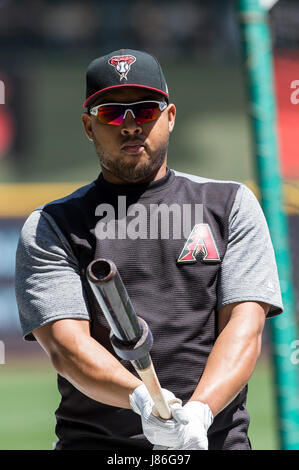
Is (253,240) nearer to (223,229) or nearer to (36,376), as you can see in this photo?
(223,229)

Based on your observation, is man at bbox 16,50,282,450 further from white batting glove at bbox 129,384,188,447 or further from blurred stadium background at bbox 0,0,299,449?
blurred stadium background at bbox 0,0,299,449

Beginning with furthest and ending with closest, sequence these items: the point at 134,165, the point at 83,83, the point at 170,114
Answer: the point at 83,83 → the point at 170,114 → the point at 134,165

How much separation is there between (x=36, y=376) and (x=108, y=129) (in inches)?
340

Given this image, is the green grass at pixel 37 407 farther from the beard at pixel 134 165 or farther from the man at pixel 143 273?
the beard at pixel 134 165

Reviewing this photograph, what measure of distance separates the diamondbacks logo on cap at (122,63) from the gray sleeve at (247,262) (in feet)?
1.73

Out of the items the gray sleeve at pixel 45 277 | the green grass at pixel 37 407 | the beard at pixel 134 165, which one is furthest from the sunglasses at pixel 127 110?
the green grass at pixel 37 407

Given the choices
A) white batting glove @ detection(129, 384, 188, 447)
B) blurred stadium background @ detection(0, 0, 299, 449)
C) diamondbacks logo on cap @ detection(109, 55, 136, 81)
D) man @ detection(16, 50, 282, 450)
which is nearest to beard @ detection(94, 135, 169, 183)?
man @ detection(16, 50, 282, 450)

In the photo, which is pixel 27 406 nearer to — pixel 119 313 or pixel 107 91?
pixel 107 91

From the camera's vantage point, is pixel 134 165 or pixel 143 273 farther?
pixel 134 165

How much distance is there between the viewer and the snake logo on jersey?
2559 millimetres

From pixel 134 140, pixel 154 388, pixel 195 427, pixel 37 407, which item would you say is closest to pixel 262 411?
pixel 37 407

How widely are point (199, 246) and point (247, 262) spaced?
0.16 meters

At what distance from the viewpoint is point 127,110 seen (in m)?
2.63

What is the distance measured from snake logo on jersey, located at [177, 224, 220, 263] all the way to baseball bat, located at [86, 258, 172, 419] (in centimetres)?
52
